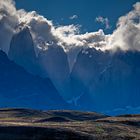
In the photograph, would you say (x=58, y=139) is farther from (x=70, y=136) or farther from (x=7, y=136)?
(x=7, y=136)

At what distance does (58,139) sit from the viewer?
574ft

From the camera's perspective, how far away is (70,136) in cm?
17925

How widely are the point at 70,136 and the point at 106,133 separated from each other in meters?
23.2

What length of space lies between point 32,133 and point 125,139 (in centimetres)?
3340

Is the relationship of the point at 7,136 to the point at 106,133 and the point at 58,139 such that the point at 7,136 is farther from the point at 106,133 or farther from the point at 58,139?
the point at 106,133

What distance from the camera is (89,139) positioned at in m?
179

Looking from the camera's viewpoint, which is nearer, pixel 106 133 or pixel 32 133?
pixel 32 133

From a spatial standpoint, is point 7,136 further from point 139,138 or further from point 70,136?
point 139,138

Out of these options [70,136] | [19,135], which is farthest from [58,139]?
[19,135]

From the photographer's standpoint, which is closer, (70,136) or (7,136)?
(70,136)

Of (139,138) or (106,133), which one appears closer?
(139,138)

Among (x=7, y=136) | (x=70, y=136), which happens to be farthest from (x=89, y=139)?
(x=7, y=136)

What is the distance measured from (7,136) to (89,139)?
3255cm

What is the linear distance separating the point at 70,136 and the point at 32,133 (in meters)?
14.9
